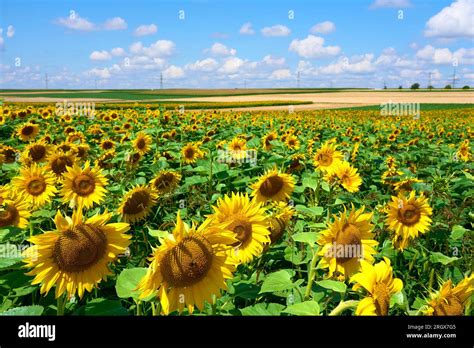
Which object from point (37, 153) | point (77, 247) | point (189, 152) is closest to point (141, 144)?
point (189, 152)

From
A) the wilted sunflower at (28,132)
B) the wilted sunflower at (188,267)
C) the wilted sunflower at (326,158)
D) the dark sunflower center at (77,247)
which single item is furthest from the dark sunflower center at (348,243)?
the wilted sunflower at (28,132)

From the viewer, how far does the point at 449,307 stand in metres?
1.67

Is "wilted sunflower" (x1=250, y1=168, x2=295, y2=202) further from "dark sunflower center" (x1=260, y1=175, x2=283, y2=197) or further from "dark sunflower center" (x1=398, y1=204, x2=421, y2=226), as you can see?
"dark sunflower center" (x1=398, y1=204, x2=421, y2=226)

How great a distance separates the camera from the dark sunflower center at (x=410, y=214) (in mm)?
3062

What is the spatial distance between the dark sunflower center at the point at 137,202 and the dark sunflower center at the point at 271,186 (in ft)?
3.08

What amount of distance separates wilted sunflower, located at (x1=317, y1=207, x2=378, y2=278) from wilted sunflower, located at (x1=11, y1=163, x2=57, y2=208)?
239 cm

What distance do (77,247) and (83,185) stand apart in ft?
5.31

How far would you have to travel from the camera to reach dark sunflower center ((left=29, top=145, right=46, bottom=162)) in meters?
4.41

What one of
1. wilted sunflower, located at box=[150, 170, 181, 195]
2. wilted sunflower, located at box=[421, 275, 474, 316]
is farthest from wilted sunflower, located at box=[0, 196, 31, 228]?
wilted sunflower, located at box=[421, 275, 474, 316]

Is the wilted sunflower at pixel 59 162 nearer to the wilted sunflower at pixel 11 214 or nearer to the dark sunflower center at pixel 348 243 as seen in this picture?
the wilted sunflower at pixel 11 214

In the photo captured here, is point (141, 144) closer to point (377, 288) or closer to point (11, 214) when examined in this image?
point (11, 214)
